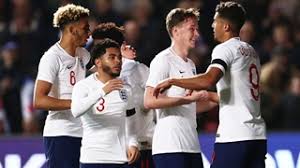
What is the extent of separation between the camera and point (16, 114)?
13.9 metres

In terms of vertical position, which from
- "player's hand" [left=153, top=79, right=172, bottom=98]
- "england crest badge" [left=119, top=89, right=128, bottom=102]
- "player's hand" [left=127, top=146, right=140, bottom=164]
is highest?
"player's hand" [left=153, top=79, right=172, bottom=98]

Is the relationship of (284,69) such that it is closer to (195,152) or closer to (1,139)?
(1,139)

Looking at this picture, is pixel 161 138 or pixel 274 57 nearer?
pixel 161 138

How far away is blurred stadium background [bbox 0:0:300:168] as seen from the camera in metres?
13.0

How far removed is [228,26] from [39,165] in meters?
3.96

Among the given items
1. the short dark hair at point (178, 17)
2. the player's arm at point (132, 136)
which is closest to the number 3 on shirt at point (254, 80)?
the short dark hair at point (178, 17)

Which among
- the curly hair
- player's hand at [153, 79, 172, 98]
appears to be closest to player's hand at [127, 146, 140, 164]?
player's hand at [153, 79, 172, 98]

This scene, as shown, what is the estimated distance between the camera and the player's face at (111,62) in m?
8.66

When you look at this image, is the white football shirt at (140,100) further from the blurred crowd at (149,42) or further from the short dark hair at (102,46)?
the blurred crowd at (149,42)

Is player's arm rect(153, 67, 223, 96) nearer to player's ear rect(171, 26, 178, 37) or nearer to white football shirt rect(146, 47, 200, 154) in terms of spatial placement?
white football shirt rect(146, 47, 200, 154)

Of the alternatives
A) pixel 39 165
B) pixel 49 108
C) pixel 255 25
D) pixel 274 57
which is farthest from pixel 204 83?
pixel 255 25

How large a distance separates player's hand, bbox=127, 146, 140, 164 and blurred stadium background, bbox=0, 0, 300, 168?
132 inches

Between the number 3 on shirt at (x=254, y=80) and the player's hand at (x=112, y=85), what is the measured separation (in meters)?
1.05

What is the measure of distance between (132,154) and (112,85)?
22.4 inches
